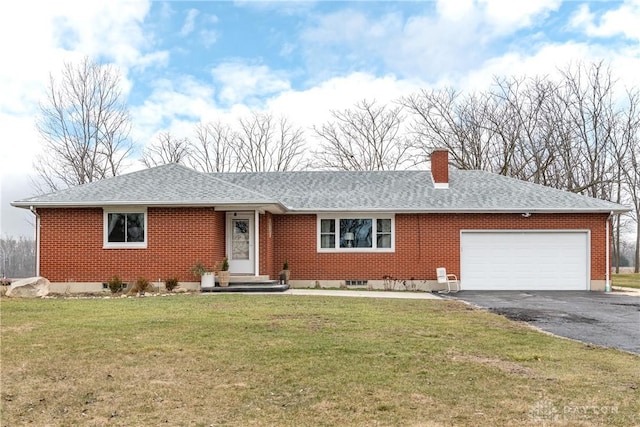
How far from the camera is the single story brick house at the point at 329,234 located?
16.8 metres

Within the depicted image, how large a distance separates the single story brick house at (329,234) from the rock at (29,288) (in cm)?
114

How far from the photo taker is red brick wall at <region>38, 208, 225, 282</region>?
16734 mm

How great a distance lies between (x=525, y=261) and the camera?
19156 millimetres

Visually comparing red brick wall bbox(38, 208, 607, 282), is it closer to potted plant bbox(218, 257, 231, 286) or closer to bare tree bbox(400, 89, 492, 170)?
potted plant bbox(218, 257, 231, 286)

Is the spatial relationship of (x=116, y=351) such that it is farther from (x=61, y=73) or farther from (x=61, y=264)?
(x=61, y=73)

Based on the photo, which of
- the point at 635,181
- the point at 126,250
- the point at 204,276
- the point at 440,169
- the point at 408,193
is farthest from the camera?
the point at 635,181

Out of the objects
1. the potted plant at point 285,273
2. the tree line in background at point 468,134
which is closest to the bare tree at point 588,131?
the tree line in background at point 468,134

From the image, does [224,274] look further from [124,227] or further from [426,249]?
[426,249]

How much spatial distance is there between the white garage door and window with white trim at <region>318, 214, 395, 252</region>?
265cm

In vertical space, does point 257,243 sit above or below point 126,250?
above

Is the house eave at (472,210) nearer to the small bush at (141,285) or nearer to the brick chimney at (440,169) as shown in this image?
the brick chimney at (440,169)

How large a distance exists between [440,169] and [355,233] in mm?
4713

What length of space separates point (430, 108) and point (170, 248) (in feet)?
83.1

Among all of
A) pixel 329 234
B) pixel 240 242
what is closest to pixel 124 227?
pixel 240 242
